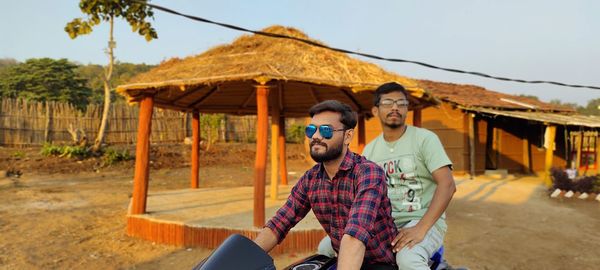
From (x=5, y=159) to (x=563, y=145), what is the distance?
2336 cm

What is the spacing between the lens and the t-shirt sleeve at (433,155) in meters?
2.95

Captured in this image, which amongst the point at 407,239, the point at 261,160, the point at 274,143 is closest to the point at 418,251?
the point at 407,239

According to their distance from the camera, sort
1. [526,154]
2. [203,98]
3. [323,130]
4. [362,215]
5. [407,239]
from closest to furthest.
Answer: [362,215] → [323,130] → [407,239] → [203,98] → [526,154]

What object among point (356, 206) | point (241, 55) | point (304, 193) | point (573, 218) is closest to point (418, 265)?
point (356, 206)

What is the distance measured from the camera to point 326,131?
7.43 ft

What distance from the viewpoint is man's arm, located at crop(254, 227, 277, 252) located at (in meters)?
2.50

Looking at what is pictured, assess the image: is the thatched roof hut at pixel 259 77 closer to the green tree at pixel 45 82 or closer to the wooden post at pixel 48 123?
the wooden post at pixel 48 123

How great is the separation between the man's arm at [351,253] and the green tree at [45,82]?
34819mm

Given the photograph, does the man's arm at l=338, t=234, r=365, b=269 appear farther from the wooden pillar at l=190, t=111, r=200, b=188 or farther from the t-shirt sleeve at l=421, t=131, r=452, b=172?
the wooden pillar at l=190, t=111, r=200, b=188

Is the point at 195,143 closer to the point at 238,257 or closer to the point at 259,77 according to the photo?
the point at 259,77

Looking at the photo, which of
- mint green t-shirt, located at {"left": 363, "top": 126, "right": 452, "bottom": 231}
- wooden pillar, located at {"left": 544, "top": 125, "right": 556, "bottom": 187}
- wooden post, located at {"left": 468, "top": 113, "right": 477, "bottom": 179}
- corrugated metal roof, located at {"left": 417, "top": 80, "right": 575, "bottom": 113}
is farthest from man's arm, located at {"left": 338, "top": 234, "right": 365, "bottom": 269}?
wooden post, located at {"left": 468, "top": 113, "right": 477, "bottom": 179}

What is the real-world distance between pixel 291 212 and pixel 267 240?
21cm

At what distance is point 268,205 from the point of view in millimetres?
8859

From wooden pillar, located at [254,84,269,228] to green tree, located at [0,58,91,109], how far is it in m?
30.3
